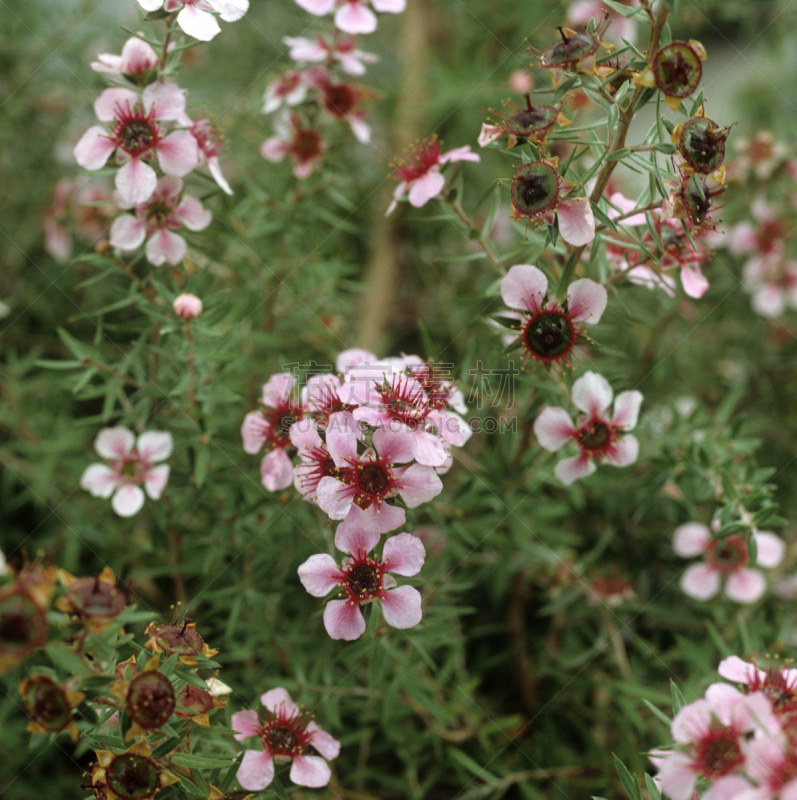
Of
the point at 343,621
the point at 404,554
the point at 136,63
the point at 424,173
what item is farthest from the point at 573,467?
the point at 136,63

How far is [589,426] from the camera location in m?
1.28

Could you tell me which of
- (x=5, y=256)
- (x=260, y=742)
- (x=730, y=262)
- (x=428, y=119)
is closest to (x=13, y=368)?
(x=5, y=256)

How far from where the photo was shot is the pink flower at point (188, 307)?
132cm

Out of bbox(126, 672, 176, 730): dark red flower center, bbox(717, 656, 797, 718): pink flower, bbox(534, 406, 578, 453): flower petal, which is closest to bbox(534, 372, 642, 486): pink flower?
bbox(534, 406, 578, 453): flower petal

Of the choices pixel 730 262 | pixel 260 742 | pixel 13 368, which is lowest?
pixel 13 368

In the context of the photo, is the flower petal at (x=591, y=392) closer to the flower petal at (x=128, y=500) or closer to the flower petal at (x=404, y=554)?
the flower petal at (x=404, y=554)

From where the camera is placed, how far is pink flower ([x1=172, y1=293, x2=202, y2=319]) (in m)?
1.32

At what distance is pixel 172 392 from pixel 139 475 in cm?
22

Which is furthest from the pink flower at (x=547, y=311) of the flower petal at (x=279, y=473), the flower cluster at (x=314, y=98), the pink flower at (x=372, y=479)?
the flower cluster at (x=314, y=98)

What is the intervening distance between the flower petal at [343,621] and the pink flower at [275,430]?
24 centimetres

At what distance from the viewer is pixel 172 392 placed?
1.33 meters

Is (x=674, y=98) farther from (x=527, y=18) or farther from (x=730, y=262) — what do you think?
(x=527, y=18)

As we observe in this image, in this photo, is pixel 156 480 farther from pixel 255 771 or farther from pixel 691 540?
pixel 691 540

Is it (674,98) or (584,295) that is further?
(584,295)
